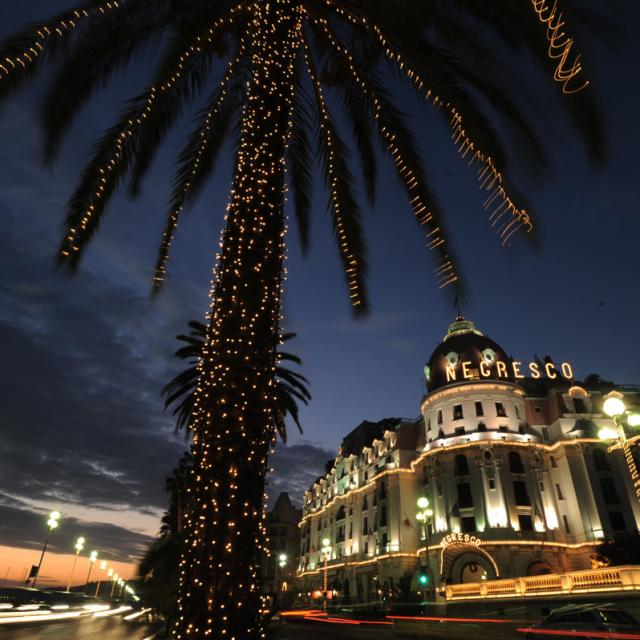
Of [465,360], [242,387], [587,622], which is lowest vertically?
[587,622]

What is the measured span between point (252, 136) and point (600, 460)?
51361 millimetres

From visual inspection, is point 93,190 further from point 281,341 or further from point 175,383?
point 175,383

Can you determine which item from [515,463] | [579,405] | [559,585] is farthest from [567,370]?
[559,585]

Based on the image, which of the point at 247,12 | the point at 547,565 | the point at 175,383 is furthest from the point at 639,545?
the point at 247,12

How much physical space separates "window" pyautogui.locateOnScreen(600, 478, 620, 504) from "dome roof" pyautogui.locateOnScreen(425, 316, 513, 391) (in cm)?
1325

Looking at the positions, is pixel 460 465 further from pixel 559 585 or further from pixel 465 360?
pixel 559 585

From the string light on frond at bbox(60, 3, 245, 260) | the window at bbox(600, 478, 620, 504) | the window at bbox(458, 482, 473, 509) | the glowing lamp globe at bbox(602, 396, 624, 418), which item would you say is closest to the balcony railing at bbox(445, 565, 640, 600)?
the window at bbox(458, 482, 473, 509)

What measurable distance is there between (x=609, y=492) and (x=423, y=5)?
165 feet

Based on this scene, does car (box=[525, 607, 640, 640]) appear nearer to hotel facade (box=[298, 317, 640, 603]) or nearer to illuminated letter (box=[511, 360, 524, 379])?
hotel facade (box=[298, 317, 640, 603])

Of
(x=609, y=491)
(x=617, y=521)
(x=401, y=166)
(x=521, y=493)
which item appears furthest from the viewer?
(x=521, y=493)

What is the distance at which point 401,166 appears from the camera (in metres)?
8.87

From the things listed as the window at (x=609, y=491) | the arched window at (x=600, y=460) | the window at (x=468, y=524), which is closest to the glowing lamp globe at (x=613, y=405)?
the window at (x=468, y=524)

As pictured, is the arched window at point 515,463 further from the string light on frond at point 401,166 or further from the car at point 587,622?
the string light on frond at point 401,166

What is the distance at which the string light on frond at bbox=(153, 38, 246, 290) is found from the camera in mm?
9547
